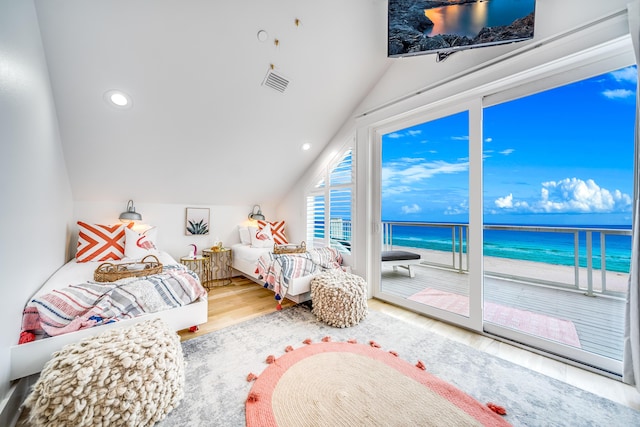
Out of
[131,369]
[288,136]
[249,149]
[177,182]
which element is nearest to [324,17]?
[288,136]

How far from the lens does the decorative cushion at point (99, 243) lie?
9.11ft

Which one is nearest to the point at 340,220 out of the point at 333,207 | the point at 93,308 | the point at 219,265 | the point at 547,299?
the point at 333,207

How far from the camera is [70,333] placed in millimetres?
1459

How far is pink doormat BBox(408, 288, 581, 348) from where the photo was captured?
2020 millimetres

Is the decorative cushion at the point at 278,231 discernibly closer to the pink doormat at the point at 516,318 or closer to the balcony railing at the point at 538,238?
the balcony railing at the point at 538,238

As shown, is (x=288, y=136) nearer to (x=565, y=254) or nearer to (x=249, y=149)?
(x=249, y=149)

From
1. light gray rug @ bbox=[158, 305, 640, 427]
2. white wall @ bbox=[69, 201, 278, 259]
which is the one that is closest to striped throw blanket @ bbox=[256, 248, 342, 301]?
light gray rug @ bbox=[158, 305, 640, 427]

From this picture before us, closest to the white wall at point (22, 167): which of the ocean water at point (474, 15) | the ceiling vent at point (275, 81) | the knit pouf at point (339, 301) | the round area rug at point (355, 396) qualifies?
the round area rug at point (355, 396)

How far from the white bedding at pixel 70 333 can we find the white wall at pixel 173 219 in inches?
31.0

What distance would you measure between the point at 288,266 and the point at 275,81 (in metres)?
2.11

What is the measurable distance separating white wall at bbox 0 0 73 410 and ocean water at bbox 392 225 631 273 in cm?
341

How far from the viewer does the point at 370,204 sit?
10.4 feet

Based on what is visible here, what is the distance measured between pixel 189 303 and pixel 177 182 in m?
2.09

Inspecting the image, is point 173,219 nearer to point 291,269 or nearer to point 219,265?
point 219,265
